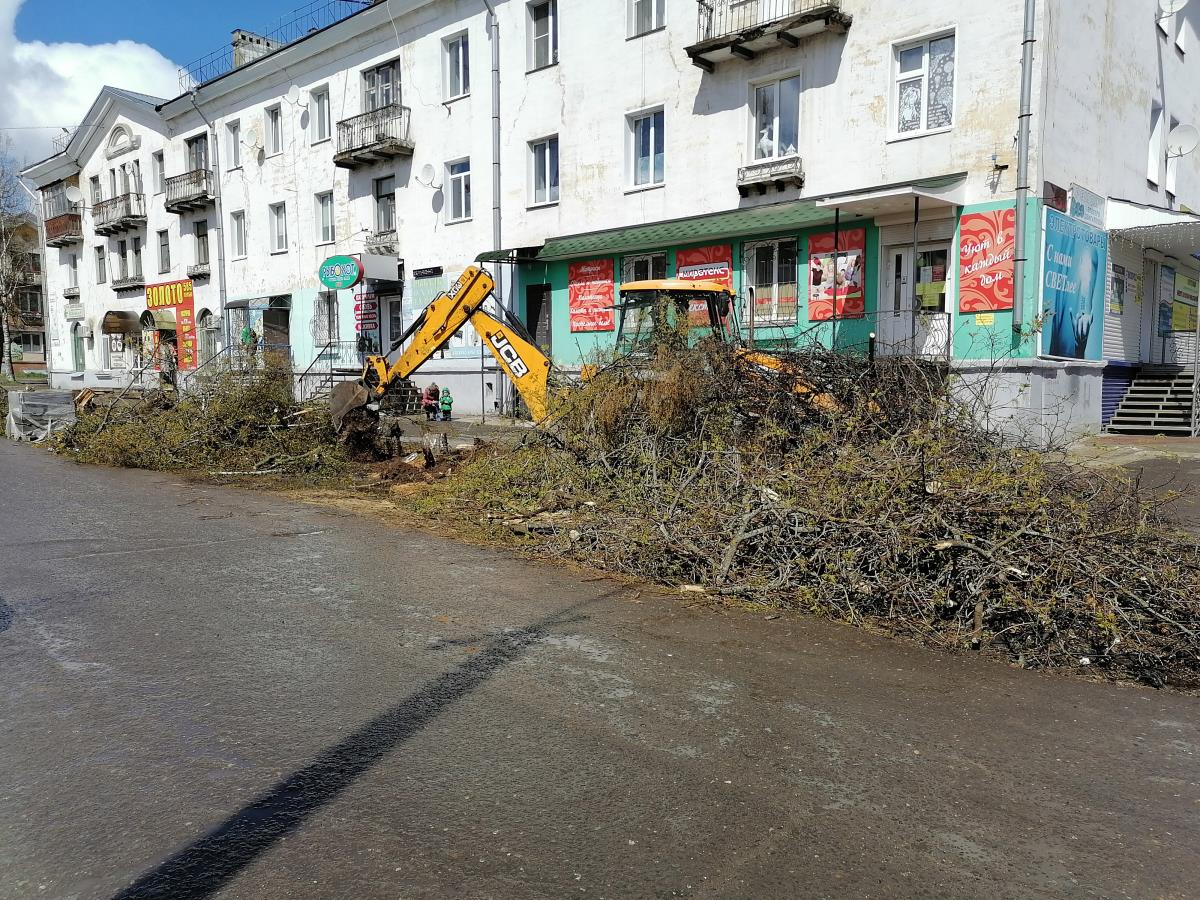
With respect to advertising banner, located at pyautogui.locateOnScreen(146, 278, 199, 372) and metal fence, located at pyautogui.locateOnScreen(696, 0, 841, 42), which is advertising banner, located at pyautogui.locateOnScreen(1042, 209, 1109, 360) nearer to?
metal fence, located at pyautogui.locateOnScreen(696, 0, 841, 42)

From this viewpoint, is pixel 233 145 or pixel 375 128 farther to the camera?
pixel 233 145

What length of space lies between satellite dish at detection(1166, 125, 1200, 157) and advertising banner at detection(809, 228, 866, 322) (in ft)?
27.4

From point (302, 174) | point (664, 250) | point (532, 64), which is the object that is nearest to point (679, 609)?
point (664, 250)

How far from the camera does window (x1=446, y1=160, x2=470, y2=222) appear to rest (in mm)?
24141

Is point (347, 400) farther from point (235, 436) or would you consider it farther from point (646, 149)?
point (646, 149)

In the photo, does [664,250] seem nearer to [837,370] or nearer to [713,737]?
[837,370]

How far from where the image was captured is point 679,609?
5977mm

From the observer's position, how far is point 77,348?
143 feet

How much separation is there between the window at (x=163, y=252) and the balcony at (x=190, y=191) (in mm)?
2343

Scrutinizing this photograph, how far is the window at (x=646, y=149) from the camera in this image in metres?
20.0

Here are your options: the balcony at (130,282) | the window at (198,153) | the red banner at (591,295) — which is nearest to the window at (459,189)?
the red banner at (591,295)

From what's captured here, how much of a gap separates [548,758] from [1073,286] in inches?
644

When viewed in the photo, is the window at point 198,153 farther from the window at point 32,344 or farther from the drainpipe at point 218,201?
the window at point 32,344

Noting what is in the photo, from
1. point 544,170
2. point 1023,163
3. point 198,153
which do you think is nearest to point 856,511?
point 1023,163
